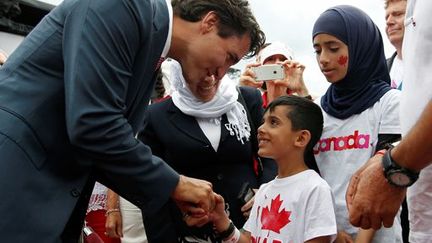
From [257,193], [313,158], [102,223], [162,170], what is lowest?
[102,223]

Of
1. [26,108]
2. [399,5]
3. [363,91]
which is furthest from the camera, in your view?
[399,5]

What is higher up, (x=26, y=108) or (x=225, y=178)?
(x=26, y=108)

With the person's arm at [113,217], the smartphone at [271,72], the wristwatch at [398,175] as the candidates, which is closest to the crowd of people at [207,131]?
the wristwatch at [398,175]

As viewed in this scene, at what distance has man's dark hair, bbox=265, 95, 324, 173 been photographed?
8.20 ft

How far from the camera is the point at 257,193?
8.25 feet

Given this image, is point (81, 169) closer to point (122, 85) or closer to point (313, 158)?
point (122, 85)

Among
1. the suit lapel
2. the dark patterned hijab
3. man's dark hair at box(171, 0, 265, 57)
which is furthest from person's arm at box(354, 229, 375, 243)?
man's dark hair at box(171, 0, 265, 57)

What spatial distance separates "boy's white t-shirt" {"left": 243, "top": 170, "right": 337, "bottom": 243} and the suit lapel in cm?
46

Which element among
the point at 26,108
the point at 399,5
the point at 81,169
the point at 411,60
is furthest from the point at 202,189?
the point at 399,5

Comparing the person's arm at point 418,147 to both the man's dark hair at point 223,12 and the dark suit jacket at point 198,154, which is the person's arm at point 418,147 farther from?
the dark suit jacket at point 198,154

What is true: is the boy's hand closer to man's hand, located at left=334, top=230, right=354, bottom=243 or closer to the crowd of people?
the crowd of people

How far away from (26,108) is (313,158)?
4.92 feet

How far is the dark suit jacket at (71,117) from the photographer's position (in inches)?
57.4

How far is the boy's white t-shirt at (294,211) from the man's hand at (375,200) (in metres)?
0.72
